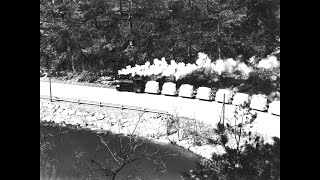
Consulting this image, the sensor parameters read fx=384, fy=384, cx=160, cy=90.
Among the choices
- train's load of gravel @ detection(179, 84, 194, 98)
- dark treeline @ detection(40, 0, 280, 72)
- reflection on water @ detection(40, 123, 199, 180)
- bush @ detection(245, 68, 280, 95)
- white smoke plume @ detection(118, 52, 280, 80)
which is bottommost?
reflection on water @ detection(40, 123, 199, 180)

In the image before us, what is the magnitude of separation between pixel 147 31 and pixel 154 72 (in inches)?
34.5

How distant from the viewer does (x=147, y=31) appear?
26.2 ft

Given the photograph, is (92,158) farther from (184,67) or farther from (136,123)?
(184,67)

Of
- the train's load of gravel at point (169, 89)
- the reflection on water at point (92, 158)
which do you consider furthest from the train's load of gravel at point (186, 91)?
the reflection on water at point (92, 158)

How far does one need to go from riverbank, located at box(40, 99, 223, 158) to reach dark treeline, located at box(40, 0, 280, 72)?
103cm

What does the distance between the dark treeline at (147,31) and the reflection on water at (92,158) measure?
80.1 inches

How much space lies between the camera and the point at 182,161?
580 centimetres

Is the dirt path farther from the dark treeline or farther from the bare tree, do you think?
the bare tree

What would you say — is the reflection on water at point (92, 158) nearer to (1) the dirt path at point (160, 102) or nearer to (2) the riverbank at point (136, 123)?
(2) the riverbank at point (136, 123)

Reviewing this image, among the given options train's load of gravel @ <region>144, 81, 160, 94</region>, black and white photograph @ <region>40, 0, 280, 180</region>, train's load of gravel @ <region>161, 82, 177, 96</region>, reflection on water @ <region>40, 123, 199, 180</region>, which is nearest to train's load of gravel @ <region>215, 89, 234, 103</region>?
black and white photograph @ <region>40, 0, 280, 180</region>

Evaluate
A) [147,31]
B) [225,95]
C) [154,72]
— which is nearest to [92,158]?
[154,72]

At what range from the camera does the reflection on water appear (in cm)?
548
